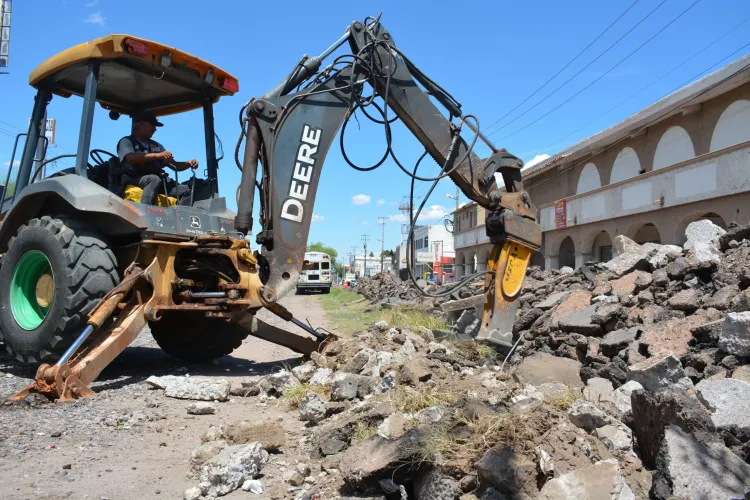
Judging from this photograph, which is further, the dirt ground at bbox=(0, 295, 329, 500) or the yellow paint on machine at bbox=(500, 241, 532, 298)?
Answer: the yellow paint on machine at bbox=(500, 241, 532, 298)

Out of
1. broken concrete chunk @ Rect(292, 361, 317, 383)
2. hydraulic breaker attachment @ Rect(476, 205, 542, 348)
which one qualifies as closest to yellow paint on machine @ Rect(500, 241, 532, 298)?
hydraulic breaker attachment @ Rect(476, 205, 542, 348)

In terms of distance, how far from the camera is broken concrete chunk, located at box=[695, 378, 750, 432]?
3.49m

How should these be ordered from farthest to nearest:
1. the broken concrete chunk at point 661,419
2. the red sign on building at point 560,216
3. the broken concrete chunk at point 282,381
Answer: the red sign on building at point 560,216, the broken concrete chunk at point 282,381, the broken concrete chunk at point 661,419

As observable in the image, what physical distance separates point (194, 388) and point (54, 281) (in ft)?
5.32

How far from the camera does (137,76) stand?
255 inches

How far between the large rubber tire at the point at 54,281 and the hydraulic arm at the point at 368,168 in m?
1.43

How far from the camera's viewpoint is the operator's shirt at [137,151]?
6289 millimetres

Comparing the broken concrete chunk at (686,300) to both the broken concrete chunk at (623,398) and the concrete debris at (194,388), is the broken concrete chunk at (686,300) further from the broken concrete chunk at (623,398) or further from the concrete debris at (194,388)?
the concrete debris at (194,388)

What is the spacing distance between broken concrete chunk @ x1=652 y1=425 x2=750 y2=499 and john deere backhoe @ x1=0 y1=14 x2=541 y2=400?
10.7ft

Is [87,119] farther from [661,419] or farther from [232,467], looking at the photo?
[661,419]

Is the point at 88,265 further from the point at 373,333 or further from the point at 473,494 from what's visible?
the point at 473,494

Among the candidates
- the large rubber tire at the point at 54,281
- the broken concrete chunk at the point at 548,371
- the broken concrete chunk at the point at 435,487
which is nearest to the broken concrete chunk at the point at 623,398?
the broken concrete chunk at the point at 548,371

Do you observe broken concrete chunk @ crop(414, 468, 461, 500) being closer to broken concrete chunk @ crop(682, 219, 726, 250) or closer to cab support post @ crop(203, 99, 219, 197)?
cab support post @ crop(203, 99, 219, 197)

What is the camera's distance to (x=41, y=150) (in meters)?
6.66
